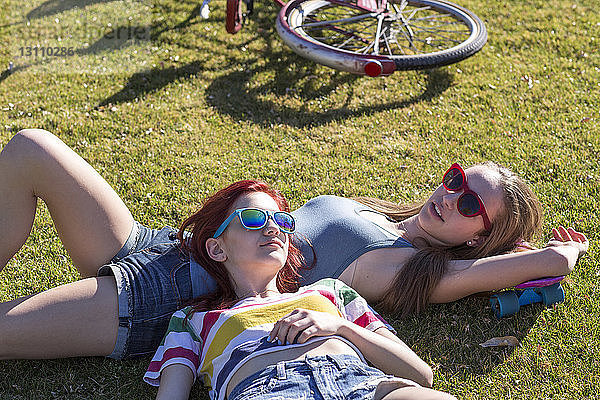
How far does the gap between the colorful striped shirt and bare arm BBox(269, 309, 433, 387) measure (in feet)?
0.23

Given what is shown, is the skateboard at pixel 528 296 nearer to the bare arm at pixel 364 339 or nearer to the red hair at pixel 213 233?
the bare arm at pixel 364 339

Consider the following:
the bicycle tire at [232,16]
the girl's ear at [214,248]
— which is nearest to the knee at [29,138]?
the girl's ear at [214,248]

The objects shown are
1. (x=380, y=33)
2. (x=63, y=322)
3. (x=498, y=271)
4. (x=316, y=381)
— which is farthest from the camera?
(x=380, y=33)

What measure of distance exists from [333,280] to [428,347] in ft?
2.33

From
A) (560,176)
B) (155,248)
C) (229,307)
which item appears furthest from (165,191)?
(560,176)

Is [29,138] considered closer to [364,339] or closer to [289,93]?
[364,339]

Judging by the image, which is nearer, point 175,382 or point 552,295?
point 175,382

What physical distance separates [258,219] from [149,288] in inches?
26.0

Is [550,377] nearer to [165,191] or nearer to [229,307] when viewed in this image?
[229,307]

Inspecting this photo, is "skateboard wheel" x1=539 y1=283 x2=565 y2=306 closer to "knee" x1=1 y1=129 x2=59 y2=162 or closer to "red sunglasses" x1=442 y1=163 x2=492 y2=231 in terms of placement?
"red sunglasses" x1=442 y1=163 x2=492 y2=231

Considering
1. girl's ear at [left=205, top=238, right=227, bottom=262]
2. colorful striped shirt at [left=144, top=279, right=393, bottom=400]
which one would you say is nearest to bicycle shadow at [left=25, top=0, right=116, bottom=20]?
girl's ear at [left=205, top=238, right=227, bottom=262]

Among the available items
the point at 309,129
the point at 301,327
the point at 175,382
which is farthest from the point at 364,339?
the point at 309,129

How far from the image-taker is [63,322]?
3.02m

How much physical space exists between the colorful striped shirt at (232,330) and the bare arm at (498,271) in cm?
57
